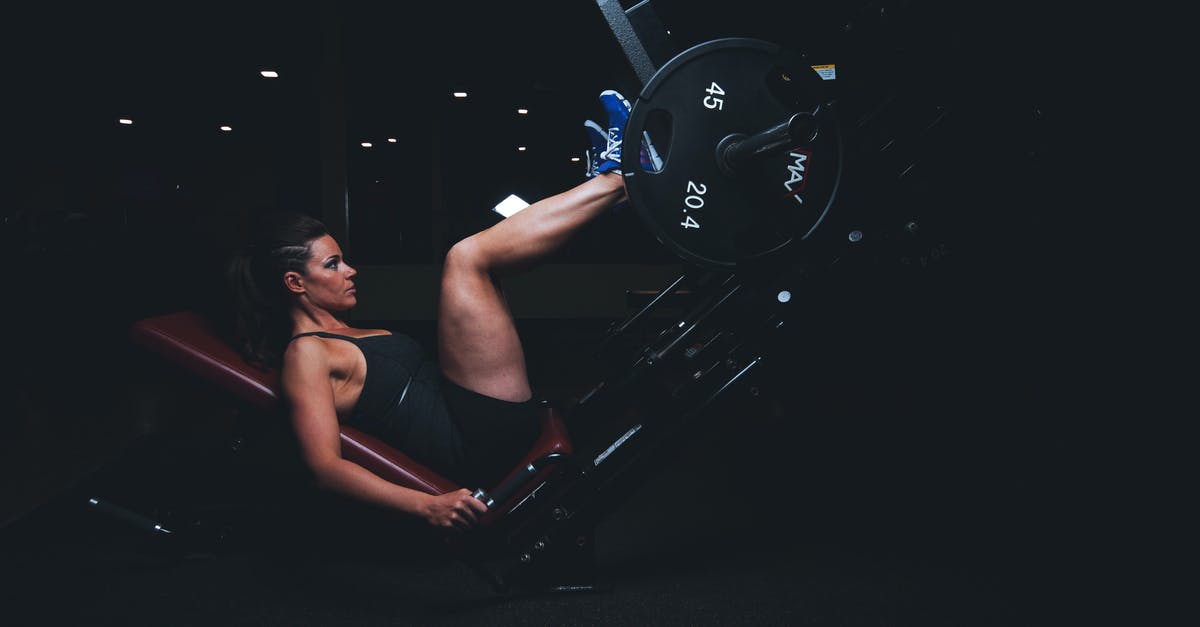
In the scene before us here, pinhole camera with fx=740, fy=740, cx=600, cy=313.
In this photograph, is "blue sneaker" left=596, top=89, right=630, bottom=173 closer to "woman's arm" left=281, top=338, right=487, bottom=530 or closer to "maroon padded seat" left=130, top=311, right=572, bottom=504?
"maroon padded seat" left=130, top=311, right=572, bottom=504

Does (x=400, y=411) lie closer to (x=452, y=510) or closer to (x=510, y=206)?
(x=452, y=510)

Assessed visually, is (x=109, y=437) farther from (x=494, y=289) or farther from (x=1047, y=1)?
(x=1047, y=1)

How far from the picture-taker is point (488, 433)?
192cm

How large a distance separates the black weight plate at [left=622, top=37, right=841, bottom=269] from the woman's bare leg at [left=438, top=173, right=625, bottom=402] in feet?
0.67

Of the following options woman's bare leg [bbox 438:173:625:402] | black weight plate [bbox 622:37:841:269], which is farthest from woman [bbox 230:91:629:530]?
black weight plate [bbox 622:37:841:269]

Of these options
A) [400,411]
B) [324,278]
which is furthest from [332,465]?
[324,278]

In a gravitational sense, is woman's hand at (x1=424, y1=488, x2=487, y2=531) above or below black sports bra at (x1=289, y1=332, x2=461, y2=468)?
below

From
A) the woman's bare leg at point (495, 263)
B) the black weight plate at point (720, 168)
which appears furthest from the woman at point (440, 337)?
the black weight plate at point (720, 168)

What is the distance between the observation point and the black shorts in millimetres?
1924

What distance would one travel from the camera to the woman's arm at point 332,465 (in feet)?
5.58

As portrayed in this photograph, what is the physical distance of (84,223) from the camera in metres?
4.36

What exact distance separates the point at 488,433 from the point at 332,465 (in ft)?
1.29

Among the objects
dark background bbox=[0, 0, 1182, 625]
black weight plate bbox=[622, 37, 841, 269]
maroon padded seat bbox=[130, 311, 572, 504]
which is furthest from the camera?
dark background bbox=[0, 0, 1182, 625]

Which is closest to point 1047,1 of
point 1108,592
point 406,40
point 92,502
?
point 1108,592
